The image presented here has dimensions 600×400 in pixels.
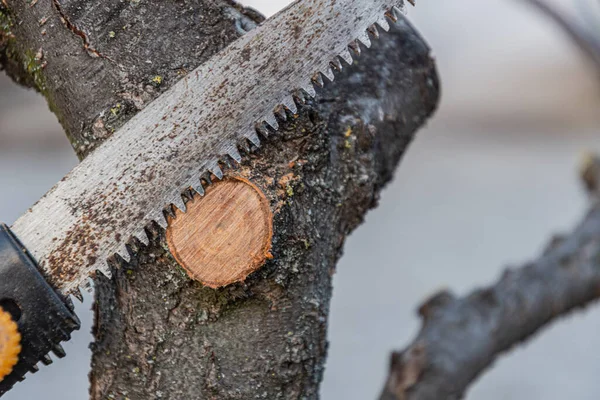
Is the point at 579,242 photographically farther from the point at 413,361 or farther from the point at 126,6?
the point at 126,6

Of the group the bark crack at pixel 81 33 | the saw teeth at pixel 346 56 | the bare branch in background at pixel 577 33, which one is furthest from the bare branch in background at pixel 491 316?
the bark crack at pixel 81 33

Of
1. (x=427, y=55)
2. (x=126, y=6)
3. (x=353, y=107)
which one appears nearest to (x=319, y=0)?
(x=353, y=107)

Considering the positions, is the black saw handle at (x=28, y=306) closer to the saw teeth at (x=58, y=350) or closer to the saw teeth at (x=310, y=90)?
the saw teeth at (x=58, y=350)

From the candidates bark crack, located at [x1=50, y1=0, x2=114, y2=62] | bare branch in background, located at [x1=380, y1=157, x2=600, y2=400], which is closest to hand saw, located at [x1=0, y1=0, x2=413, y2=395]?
bark crack, located at [x1=50, y1=0, x2=114, y2=62]

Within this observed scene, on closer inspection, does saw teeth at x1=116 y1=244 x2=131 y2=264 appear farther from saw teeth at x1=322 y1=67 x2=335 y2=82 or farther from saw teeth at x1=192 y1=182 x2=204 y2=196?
saw teeth at x1=322 y1=67 x2=335 y2=82

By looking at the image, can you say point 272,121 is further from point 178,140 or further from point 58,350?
point 58,350
